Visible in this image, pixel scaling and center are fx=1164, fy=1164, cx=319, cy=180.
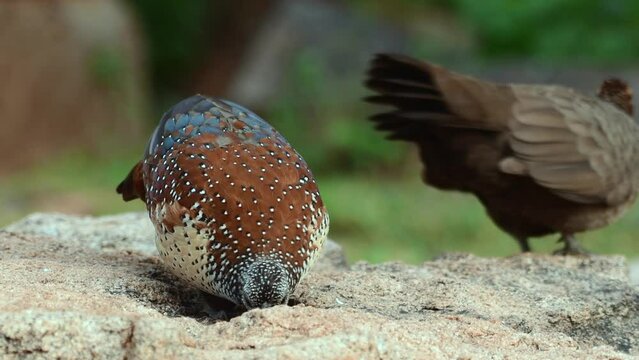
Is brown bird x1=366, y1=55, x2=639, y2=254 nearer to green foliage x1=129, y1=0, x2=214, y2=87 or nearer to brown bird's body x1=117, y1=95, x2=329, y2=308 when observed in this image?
brown bird's body x1=117, y1=95, x2=329, y2=308

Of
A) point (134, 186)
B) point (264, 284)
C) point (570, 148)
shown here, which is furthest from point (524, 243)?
point (264, 284)

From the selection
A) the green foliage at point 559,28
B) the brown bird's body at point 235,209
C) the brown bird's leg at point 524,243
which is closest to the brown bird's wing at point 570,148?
the brown bird's leg at point 524,243

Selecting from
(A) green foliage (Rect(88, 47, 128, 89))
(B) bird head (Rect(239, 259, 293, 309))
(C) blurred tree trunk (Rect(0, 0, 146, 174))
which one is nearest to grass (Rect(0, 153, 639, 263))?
(C) blurred tree trunk (Rect(0, 0, 146, 174))

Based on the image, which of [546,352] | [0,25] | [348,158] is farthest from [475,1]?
[546,352]

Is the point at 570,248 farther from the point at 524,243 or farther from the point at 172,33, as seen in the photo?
the point at 172,33

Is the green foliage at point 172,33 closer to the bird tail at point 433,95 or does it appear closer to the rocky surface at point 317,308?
the bird tail at point 433,95
